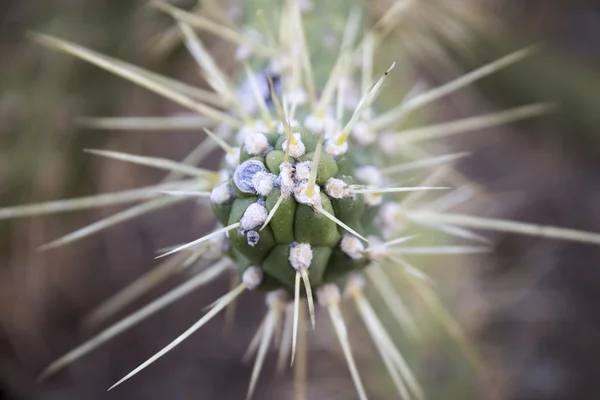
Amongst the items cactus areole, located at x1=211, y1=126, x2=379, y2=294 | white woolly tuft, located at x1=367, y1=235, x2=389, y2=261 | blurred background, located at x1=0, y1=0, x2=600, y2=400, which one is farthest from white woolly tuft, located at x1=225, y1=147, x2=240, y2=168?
blurred background, located at x1=0, y1=0, x2=600, y2=400

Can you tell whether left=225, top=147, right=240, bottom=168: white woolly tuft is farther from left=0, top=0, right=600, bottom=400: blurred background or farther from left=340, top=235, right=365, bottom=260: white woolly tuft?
left=0, top=0, right=600, bottom=400: blurred background

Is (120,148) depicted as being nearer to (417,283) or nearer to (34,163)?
(34,163)

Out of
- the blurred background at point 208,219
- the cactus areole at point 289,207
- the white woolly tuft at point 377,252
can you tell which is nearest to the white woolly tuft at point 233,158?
the cactus areole at point 289,207

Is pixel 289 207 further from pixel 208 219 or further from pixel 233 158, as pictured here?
pixel 208 219

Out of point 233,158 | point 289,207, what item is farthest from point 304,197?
point 233,158

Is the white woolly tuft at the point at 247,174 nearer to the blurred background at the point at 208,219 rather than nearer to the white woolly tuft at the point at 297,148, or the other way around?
the white woolly tuft at the point at 297,148

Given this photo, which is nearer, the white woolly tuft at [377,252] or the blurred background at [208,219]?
the white woolly tuft at [377,252]

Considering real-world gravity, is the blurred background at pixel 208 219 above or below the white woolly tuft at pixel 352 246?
above
